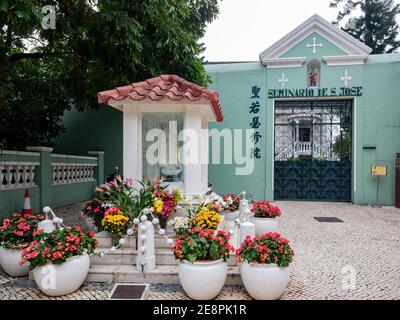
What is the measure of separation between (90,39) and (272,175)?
699 cm

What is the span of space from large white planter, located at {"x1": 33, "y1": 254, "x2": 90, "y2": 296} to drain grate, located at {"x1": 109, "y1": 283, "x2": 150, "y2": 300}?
0.47 m

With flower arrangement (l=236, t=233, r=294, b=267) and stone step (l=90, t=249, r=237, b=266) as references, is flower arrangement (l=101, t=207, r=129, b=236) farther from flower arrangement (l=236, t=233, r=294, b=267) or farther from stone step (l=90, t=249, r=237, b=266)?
flower arrangement (l=236, t=233, r=294, b=267)

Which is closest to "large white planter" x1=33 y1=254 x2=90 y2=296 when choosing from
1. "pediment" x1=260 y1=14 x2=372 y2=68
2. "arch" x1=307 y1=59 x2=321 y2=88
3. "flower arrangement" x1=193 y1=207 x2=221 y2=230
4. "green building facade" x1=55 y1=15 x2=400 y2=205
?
"flower arrangement" x1=193 y1=207 x2=221 y2=230

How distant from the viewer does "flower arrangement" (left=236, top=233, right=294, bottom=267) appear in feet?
10.6

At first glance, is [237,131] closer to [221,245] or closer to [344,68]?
[344,68]

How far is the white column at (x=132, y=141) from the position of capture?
15.6 feet

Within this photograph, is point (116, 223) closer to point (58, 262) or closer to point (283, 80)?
point (58, 262)

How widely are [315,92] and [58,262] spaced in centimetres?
949

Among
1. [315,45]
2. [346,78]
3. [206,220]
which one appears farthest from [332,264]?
[315,45]

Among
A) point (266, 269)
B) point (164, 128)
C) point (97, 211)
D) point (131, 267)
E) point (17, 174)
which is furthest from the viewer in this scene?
point (17, 174)

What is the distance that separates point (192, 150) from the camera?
15.8 feet

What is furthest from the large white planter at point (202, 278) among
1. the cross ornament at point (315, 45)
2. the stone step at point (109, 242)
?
the cross ornament at point (315, 45)

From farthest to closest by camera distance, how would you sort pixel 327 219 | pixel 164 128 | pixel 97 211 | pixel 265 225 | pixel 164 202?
pixel 327 219 < pixel 265 225 < pixel 164 128 < pixel 97 211 < pixel 164 202

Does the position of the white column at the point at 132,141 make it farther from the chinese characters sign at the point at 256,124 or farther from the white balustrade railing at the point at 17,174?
the chinese characters sign at the point at 256,124
